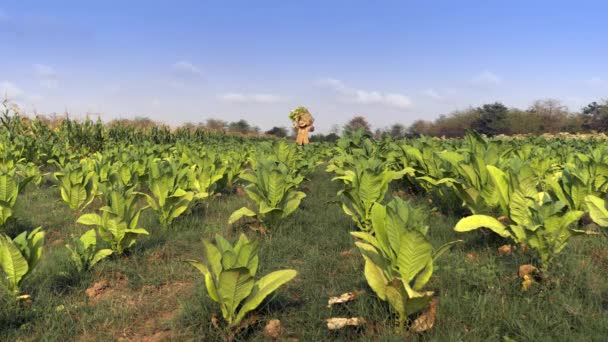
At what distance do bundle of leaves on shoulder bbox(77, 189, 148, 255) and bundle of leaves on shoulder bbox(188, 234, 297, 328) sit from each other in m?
1.29

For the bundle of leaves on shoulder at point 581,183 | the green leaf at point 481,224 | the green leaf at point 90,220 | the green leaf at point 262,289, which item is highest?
the bundle of leaves on shoulder at point 581,183

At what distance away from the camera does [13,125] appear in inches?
559

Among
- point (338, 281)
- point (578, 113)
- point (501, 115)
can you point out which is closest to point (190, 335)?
point (338, 281)

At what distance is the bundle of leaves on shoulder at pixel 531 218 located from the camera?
248cm

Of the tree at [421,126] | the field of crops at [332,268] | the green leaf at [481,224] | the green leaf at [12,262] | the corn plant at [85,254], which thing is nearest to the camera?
the field of crops at [332,268]

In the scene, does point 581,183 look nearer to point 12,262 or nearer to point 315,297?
point 315,297

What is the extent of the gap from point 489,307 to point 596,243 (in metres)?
1.53

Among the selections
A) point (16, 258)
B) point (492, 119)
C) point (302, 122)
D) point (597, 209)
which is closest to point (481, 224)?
point (597, 209)

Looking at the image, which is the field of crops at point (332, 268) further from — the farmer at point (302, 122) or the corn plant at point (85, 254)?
the farmer at point (302, 122)

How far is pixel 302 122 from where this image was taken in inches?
902

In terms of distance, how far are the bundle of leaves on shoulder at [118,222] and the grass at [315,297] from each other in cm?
15

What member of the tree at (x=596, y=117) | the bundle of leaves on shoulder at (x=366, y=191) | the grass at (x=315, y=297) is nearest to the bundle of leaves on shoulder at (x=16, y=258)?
the grass at (x=315, y=297)

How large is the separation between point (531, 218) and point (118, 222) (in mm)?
3099

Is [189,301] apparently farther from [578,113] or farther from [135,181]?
[578,113]
